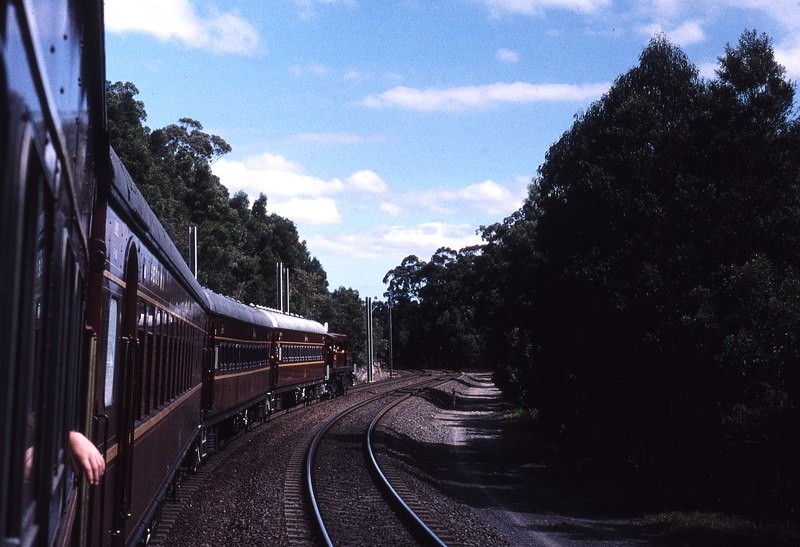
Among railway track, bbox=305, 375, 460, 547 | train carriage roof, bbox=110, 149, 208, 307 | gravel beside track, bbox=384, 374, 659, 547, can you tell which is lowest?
gravel beside track, bbox=384, 374, 659, 547

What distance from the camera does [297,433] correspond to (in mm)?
22906

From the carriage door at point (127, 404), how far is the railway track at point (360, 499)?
13.8 ft

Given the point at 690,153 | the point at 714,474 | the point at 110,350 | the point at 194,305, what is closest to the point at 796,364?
the point at 714,474

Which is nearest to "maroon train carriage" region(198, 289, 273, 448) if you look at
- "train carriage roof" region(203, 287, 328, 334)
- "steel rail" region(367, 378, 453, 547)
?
"train carriage roof" region(203, 287, 328, 334)

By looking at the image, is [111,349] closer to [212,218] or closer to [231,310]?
[231,310]

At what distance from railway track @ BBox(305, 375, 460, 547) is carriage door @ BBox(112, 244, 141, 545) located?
4.22 m

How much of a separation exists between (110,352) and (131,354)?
766 millimetres

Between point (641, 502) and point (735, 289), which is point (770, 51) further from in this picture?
point (641, 502)

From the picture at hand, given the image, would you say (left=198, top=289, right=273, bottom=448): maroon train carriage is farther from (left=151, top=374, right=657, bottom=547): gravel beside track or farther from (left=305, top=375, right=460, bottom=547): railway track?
(left=305, top=375, right=460, bottom=547): railway track

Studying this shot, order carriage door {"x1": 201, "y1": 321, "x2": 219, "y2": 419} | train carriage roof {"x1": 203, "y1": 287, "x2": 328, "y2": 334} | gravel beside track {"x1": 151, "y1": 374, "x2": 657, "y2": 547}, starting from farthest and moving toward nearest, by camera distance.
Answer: train carriage roof {"x1": 203, "y1": 287, "x2": 328, "y2": 334}
carriage door {"x1": 201, "y1": 321, "x2": 219, "y2": 419}
gravel beside track {"x1": 151, "y1": 374, "x2": 657, "y2": 547}

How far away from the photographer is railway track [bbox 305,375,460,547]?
10.7 m

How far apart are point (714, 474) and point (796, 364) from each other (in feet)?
9.16

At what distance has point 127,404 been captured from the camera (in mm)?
5934

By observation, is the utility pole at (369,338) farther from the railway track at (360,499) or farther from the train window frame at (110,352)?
the train window frame at (110,352)
